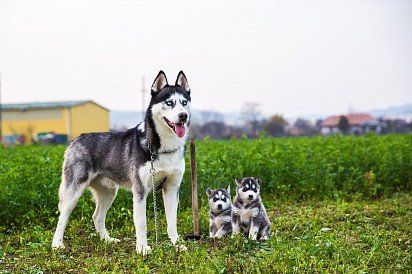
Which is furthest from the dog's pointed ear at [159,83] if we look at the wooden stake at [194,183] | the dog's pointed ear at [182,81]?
the wooden stake at [194,183]

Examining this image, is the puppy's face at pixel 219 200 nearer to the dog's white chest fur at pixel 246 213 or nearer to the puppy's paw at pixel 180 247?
the dog's white chest fur at pixel 246 213

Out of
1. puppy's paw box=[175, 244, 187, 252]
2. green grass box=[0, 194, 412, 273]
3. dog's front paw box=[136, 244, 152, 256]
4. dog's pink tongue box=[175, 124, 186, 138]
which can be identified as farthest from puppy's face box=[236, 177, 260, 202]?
dog's front paw box=[136, 244, 152, 256]

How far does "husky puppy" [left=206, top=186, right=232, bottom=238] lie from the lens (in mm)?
8258

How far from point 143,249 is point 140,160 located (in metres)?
1.19

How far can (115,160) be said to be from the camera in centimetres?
819

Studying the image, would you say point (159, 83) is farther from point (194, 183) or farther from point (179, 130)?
point (194, 183)

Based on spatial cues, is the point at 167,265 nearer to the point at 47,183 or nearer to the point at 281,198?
the point at 47,183

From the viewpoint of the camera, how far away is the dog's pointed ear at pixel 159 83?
7641 millimetres

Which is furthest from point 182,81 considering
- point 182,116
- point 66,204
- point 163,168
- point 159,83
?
point 66,204

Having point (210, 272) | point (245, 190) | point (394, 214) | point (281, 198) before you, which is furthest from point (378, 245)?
point (281, 198)

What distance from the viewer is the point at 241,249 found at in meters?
7.66

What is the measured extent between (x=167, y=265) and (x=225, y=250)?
3.09 ft

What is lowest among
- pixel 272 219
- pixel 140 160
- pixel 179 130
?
pixel 272 219

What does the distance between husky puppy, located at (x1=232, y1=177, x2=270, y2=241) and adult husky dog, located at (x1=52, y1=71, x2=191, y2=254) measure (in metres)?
0.90
